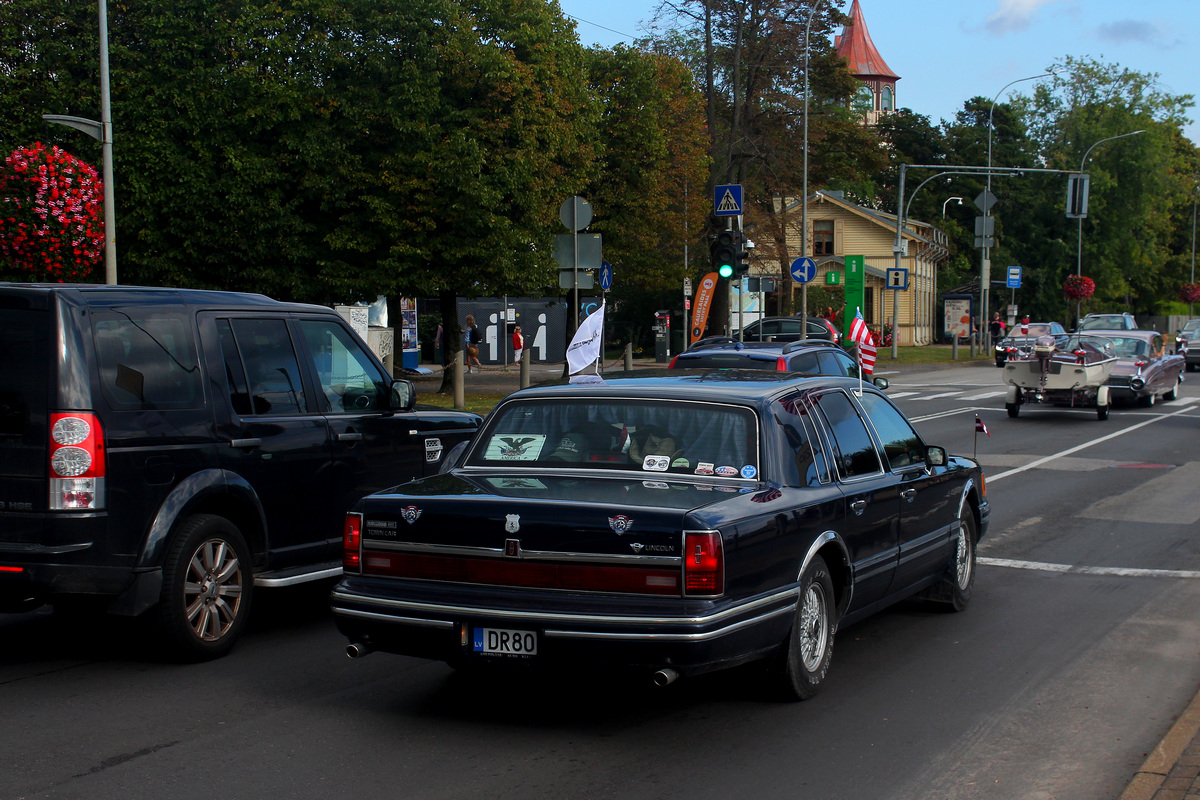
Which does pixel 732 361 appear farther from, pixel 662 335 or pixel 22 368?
pixel 662 335

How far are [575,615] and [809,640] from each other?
138cm

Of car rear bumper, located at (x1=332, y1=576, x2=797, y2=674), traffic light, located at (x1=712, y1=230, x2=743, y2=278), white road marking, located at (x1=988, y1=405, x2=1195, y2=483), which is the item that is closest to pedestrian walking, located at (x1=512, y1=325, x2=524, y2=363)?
traffic light, located at (x1=712, y1=230, x2=743, y2=278)

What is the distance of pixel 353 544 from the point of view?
221 inches

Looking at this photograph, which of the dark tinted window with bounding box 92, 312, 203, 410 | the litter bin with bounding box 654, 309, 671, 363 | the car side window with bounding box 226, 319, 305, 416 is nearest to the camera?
the dark tinted window with bounding box 92, 312, 203, 410

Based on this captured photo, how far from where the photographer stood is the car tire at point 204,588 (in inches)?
249

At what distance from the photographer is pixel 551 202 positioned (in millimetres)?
27953

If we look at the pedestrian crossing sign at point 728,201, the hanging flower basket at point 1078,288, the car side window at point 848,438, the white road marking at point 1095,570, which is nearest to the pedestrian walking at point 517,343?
the pedestrian crossing sign at point 728,201

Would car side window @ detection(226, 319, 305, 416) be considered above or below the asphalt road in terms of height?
above

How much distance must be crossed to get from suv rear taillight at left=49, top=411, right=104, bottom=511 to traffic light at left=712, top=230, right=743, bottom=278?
17855mm

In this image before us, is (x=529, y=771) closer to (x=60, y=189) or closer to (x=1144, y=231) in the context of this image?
(x=60, y=189)

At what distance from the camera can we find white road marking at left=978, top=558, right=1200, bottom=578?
9.02 metres

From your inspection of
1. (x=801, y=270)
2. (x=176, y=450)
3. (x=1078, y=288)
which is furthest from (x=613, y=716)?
(x=1078, y=288)

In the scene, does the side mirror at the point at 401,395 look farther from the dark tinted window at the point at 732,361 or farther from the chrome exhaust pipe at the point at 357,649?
the dark tinted window at the point at 732,361

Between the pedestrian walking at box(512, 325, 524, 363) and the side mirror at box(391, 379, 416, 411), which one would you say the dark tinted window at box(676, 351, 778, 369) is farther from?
the pedestrian walking at box(512, 325, 524, 363)
